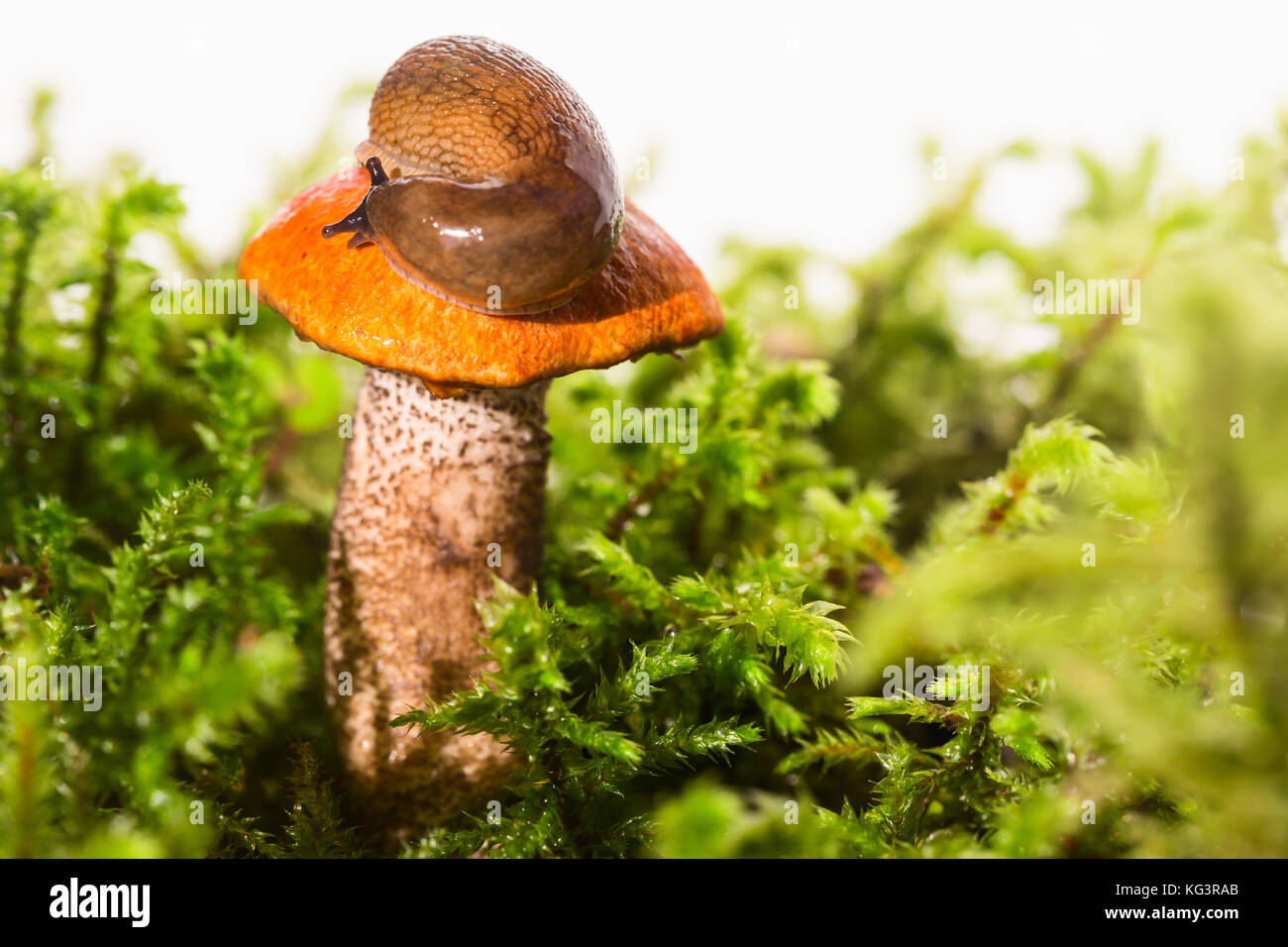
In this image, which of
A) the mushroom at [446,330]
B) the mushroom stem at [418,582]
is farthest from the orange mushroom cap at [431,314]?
the mushroom stem at [418,582]

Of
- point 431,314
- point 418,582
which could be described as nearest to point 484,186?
point 431,314

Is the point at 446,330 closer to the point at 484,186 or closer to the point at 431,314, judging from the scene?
the point at 431,314

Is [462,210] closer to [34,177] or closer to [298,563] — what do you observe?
[298,563]

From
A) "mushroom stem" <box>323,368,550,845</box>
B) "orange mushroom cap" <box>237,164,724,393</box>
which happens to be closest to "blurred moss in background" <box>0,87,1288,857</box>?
"mushroom stem" <box>323,368,550,845</box>

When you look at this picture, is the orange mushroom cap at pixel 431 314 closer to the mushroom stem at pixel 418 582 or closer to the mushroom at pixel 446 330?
the mushroom at pixel 446 330

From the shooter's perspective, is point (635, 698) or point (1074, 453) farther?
point (1074, 453)
